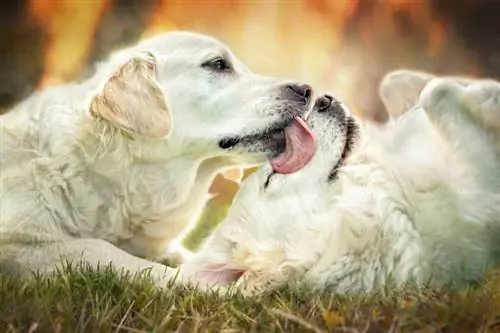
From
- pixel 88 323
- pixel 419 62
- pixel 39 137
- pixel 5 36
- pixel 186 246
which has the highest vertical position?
pixel 419 62

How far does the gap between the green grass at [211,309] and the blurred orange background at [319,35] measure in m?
0.39

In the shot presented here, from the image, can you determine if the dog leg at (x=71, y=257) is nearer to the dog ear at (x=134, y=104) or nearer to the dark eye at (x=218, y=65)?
the dog ear at (x=134, y=104)

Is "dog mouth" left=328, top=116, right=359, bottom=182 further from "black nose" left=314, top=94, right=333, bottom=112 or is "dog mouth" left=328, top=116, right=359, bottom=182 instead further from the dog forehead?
the dog forehead

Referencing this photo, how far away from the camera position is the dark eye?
1.75 metres

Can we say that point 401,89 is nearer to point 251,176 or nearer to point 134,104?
point 251,176

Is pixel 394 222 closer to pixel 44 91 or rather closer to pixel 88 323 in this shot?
pixel 88 323

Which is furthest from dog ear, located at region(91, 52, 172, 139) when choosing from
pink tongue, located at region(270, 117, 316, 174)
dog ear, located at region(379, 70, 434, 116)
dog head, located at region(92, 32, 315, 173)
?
dog ear, located at region(379, 70, 434, 116)

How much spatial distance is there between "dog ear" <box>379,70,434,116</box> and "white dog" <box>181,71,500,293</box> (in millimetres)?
30

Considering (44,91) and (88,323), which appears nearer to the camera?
(88,323)

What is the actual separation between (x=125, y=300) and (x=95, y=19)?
71 centimetres

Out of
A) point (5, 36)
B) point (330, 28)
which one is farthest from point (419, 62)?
point (5, 36)

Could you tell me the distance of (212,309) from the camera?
1394 mm

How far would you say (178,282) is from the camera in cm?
156

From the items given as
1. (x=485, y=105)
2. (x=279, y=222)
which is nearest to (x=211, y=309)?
(x=279, y=222)
